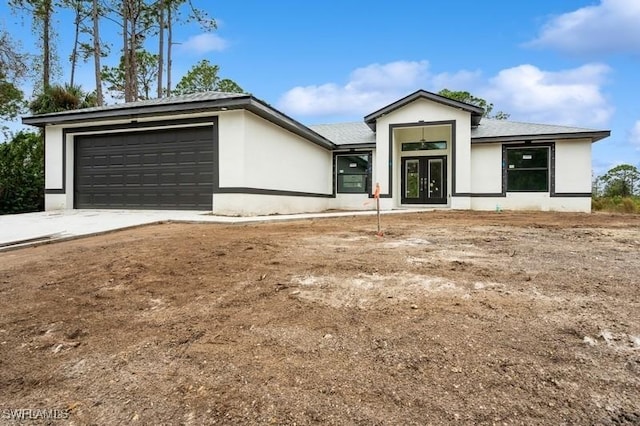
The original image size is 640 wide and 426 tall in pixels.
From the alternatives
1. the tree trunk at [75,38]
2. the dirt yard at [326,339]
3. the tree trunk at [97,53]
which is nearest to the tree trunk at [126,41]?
the tree trunk at [97,53]

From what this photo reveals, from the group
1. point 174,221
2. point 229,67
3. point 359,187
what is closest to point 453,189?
point 359,187

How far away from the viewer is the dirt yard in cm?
180

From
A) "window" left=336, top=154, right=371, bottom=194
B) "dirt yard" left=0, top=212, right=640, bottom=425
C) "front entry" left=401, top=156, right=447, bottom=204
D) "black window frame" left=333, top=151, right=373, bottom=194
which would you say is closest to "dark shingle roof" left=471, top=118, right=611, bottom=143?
"front entry" left=401, top=156, right=447, bottom=204

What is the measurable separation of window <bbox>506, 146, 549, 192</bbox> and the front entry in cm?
261

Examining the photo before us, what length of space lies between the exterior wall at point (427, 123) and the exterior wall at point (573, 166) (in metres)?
3.26

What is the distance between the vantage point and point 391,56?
2133cm

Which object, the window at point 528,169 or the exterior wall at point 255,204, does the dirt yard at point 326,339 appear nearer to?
the exterior wall at point 255,204

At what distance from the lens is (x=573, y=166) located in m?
13.8

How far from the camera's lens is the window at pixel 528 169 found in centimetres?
1410

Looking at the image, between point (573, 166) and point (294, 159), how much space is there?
33.0 ft

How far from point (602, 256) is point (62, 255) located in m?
6.55

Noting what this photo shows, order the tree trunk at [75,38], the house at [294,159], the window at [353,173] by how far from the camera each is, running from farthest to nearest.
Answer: the tree trunk at [75,38]
the window at [353,173]
the house at [294,159]

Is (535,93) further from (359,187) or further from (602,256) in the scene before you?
(602,256)

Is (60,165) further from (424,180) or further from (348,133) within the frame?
(424,180)
